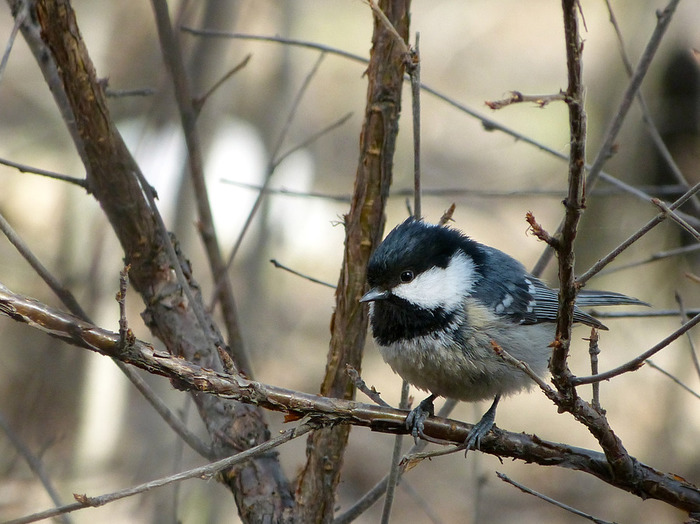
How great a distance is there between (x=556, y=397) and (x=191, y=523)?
3830 millimetres

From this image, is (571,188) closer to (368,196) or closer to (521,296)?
(368,196)

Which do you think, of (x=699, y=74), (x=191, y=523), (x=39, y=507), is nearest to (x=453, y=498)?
(x=191, y=523)

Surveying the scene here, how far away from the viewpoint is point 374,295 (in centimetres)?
254

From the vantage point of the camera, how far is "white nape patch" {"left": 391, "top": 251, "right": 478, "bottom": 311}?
2654 mm

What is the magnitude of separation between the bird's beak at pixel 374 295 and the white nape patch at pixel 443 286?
0.04 m

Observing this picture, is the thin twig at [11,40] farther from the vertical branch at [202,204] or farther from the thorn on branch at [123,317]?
the thorn on branch at [123,317]

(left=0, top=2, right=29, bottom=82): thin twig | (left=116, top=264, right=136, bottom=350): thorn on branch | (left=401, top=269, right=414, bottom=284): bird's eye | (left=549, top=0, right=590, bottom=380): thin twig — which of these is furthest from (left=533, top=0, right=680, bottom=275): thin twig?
(left=0, top=2, right=29, bottom=82): thin twig

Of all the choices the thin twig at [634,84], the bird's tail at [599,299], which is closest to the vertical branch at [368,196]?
the thin twig at [634,84]

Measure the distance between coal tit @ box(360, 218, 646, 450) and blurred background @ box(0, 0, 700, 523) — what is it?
0.43 m

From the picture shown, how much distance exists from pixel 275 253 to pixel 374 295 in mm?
6688

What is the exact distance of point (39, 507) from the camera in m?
4.52

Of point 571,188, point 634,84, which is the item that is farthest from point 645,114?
point 571,188

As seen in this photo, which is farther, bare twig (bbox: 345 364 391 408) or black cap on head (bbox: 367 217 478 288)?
black cap on head (bbox: 367 217 478 288)

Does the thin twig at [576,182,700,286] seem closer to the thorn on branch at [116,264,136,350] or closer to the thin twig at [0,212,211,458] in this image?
the thorn on branch at [116,264,136,350]
